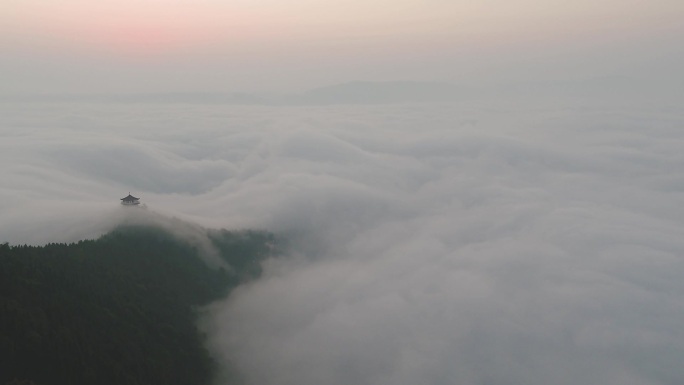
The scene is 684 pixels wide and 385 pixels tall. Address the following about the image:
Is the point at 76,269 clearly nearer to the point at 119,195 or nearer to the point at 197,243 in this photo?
the point at 197,243

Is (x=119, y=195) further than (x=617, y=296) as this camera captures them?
Yes

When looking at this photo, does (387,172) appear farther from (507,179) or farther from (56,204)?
(56,204)

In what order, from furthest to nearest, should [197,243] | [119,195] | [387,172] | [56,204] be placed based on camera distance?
[387,172]
[119,195]
[56,204]
[197,243]

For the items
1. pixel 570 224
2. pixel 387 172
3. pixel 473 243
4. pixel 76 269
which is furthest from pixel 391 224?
pixel 76 269

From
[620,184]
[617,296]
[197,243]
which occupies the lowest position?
[620,184]

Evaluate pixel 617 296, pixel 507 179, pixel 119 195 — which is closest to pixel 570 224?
pixel 617 296

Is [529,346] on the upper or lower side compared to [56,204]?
lower

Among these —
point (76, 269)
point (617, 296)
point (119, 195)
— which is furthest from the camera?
point (119, 195)
